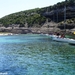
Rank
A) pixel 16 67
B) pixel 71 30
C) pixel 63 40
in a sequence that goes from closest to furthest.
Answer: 1. pixel 16 67
2. pixel 63 40
3. pixel 71 30

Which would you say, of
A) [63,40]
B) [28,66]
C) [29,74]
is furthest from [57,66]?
[63,40]

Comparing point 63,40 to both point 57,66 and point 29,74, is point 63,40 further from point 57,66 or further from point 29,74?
point 29,74

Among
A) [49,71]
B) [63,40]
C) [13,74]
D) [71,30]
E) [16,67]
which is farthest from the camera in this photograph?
[71,30]

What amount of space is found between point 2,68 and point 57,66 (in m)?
9.71

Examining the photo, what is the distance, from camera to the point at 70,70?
123 feet

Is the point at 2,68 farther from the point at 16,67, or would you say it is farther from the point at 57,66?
the point at 57,66

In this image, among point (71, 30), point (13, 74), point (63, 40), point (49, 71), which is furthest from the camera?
point (71, 30)

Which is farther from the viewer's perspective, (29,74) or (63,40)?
(63,40)

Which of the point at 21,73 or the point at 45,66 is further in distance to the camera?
the point at 45,66

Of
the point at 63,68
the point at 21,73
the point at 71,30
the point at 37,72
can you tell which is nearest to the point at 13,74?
the point at 21,73

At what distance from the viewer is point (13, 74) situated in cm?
3453

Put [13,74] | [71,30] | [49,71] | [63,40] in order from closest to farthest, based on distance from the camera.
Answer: [13,74] < [49,71] < [63,40] < [71,30]

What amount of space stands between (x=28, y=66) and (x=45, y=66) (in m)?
3.04

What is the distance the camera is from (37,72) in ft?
119
